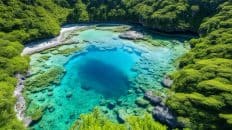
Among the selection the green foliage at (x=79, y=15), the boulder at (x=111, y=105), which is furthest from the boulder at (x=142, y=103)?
the green foliage at (x=79, y=15)

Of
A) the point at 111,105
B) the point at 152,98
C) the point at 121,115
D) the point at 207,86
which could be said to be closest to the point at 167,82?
the point at 152,98

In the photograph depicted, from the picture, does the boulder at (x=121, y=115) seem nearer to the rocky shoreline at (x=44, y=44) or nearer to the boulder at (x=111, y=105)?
the boulder at (x=111, y=105)

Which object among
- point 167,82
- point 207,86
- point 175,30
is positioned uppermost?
point 175,30

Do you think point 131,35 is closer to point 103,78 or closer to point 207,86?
point 103,78

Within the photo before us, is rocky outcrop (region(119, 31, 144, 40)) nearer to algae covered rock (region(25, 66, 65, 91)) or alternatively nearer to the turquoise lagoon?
the turquoise lagoon

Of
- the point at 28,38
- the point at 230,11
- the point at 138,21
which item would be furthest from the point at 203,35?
the point at 28,38

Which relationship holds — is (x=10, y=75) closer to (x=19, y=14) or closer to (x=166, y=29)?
(x=19, y=14)
